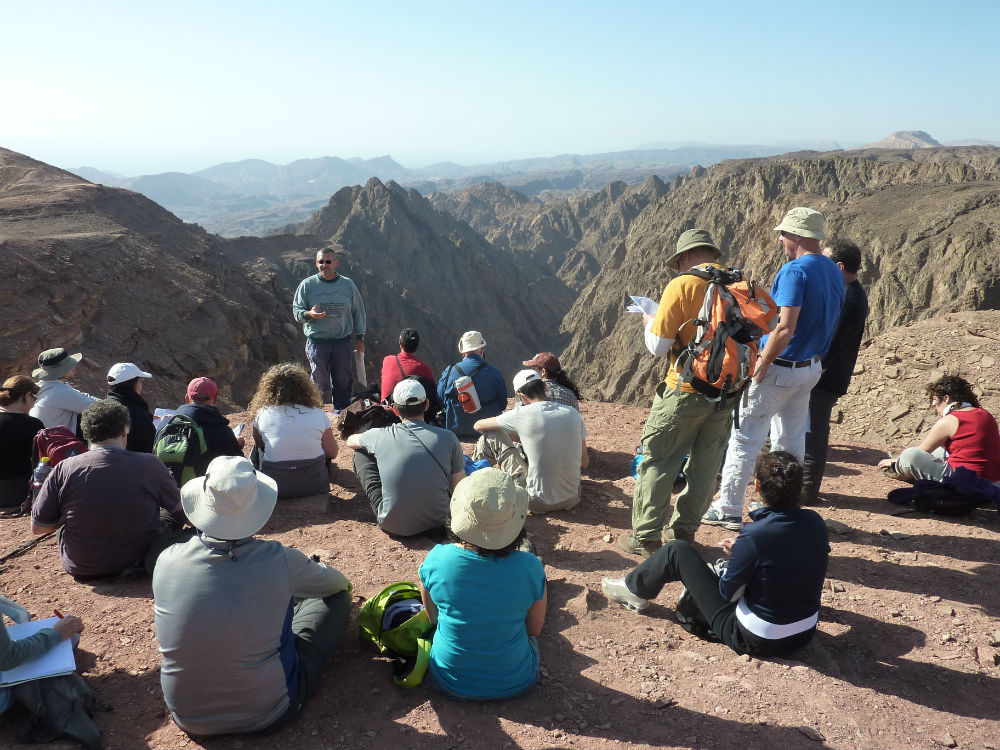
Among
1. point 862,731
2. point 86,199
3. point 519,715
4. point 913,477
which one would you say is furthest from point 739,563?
point 86,199

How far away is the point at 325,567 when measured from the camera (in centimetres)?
322

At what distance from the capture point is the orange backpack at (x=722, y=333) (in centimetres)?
383

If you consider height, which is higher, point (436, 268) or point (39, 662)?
point (39, 662)

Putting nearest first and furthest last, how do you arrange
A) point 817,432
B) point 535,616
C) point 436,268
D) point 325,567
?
point 535,616, point 325,567, point 817,432, point 436,268

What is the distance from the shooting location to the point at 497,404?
658 centimetres

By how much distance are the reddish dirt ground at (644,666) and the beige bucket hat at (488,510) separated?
34.9 inches

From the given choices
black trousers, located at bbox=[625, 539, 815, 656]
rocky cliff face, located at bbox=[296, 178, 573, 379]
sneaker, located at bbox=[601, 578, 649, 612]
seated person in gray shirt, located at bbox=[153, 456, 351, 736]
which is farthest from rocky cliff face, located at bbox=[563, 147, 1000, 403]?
seated person in gray shirt, located at bbox=[153, 456, 351, 736]

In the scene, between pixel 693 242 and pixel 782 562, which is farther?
pixel 693 242

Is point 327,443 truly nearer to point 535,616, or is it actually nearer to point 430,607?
point 430,607

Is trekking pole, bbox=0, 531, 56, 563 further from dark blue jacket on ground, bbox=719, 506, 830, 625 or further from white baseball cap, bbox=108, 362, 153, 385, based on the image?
dark blue jacket on ground, bbox=719, 506, 830, 625

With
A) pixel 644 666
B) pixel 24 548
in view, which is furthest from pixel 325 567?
pixel 24 548

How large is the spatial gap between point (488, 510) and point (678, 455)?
1.88 metres

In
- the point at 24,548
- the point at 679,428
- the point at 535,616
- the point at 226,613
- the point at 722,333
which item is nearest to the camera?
the point at 226,613

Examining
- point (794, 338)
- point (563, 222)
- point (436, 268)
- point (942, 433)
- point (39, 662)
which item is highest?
point (563, 222)
